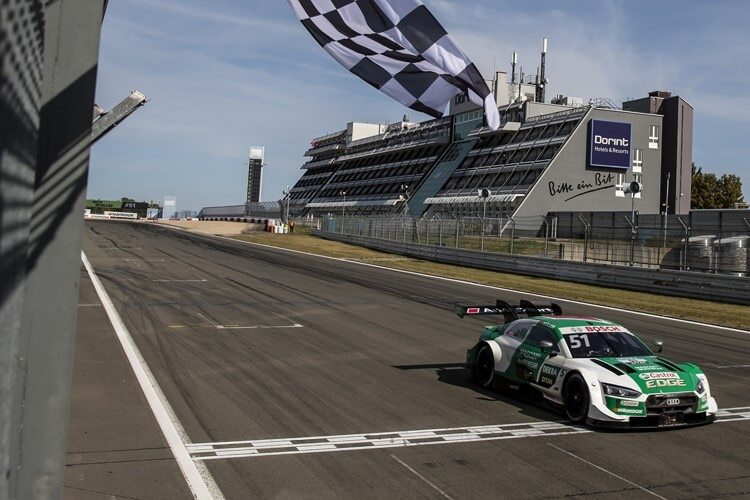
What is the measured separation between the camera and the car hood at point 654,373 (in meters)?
8.38

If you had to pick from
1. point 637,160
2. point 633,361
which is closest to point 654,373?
point 633,361

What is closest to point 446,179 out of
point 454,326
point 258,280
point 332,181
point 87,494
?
point 332,181

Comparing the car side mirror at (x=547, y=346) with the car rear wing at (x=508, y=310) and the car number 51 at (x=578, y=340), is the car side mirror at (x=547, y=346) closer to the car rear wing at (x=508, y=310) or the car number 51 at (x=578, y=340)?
the car number 51 at (x=578, y=340)

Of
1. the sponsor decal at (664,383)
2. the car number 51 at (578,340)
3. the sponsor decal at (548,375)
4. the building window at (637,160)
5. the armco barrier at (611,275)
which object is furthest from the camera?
the building window at (637,160)

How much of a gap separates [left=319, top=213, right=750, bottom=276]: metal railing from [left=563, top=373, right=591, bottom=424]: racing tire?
16.5 meters

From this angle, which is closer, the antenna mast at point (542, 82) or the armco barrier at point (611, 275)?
the armco barrier at point (611, 275)

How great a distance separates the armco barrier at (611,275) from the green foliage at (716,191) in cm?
6622

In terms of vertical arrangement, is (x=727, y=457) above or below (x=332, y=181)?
below

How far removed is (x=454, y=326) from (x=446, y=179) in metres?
64.0

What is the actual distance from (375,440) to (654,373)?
3.50 m

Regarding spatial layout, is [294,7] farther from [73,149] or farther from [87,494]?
[87,494]

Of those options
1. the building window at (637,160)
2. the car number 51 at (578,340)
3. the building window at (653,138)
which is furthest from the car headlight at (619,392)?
the building window at (653,138)

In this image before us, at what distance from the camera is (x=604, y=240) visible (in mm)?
30312

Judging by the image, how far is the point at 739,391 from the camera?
10.7 metres
